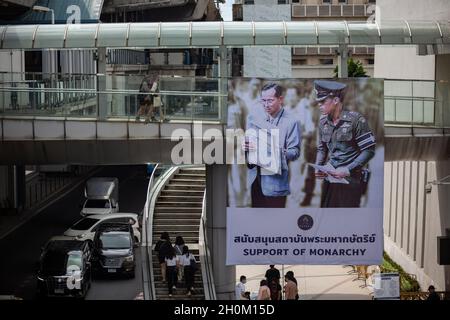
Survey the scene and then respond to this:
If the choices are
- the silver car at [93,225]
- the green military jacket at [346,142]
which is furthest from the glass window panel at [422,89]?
the silver car at [93,225]

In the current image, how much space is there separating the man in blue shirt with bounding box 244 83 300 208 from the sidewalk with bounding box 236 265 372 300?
3959mm

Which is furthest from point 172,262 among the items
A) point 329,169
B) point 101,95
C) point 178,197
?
point 178,197

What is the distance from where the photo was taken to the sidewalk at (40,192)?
121 feet

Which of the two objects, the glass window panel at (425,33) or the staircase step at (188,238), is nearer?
the glass window panel at (425,33)

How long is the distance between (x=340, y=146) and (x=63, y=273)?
859 cm

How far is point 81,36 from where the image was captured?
936 inches

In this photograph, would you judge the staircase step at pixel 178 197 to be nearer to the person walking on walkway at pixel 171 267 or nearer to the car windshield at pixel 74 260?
the car windshield at pixel 74 260

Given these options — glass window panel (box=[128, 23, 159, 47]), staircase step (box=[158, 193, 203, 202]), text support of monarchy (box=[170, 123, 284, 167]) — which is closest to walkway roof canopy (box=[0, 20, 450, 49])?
glass window panel (box=[128, 23, 159, 47])

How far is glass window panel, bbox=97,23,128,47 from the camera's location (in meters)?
23.7

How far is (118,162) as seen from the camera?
23438mm

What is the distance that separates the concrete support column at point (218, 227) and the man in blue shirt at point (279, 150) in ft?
3.61

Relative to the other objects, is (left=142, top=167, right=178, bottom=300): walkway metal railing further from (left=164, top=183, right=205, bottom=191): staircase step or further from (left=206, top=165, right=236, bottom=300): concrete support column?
(left=206, top=165, right=236, bottom=300): concrete support column
